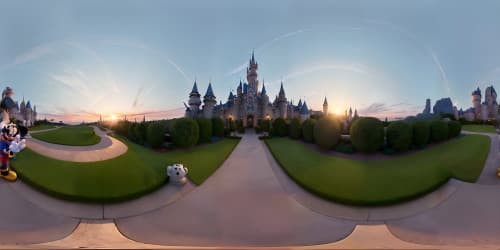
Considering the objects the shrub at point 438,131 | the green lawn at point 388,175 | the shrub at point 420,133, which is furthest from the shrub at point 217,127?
the shrub at point 438,131

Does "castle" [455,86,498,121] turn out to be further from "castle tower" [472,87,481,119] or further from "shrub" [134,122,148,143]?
"shrub" [134,122,148,143]

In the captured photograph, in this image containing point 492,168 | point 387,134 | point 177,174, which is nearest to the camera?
point 177,174

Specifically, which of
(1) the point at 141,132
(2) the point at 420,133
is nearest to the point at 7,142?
(1) the point at 141,132

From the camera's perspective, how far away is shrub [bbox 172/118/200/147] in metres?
12.8

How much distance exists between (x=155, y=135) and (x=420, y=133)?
1913 cm

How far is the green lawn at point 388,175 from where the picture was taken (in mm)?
6645

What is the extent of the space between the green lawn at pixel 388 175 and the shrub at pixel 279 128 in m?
11.1

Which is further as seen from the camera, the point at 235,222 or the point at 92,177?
the point at 92,177

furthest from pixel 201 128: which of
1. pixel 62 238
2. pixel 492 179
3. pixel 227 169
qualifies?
pixel 492 179

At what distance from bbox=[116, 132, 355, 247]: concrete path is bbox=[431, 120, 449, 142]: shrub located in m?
13.4

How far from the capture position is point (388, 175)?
8.15m

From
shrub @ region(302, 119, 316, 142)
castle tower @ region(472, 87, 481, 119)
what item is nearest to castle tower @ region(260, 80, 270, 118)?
shrub @ region(302, 119, 316, 142)

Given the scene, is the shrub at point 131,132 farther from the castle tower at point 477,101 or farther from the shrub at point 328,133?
the castle tower at point 477,101

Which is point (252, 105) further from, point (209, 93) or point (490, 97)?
point (490, 97)
